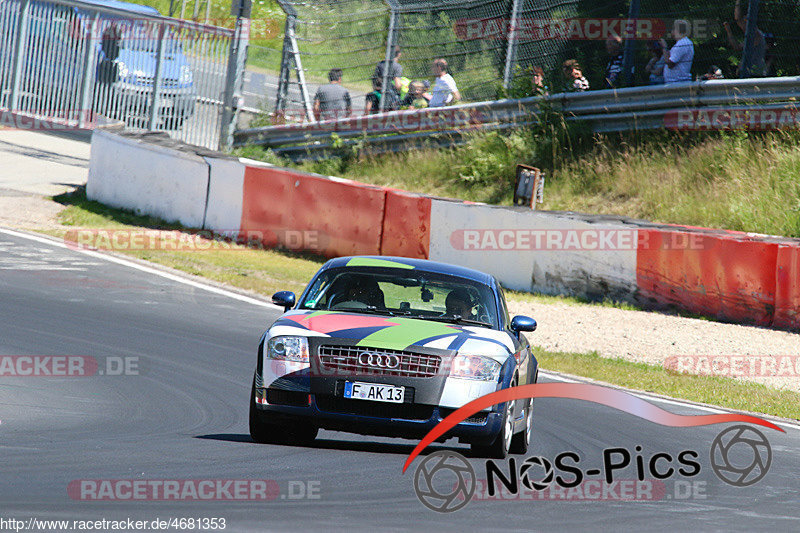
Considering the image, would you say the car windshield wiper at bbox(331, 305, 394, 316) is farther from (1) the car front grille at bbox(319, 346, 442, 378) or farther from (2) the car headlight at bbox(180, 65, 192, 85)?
(2) the car headlight at bbox(180, 65, 192, 85)

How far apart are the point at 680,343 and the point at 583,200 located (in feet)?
22.1

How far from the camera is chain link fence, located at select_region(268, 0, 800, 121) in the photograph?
18.4 m

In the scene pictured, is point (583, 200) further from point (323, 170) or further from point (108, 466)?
point (108, 466)

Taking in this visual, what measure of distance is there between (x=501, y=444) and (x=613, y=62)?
14.1m

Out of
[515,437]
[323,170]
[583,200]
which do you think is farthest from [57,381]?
[323,170]

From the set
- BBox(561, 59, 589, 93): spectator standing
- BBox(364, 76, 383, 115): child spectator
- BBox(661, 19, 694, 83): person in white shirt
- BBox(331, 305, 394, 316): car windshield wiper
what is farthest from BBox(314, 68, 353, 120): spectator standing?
BBox(331, 305, 394, 316): car windshield wiper

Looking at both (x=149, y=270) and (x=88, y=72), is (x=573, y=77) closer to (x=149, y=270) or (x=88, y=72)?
(x=149, y=270)

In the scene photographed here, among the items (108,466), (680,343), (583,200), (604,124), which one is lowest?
(108,466)

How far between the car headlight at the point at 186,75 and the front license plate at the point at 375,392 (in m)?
18.5

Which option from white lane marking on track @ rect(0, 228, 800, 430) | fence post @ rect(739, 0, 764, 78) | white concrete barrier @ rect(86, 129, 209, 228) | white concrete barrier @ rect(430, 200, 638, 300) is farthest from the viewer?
white concrete barrier @ rect(86, 129, 209, 228)

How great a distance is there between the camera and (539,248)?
54.6 feet

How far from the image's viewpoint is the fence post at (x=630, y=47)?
19.2 meters

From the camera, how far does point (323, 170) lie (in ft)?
80.7

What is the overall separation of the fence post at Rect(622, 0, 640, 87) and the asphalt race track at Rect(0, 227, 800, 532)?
9.44 metres
